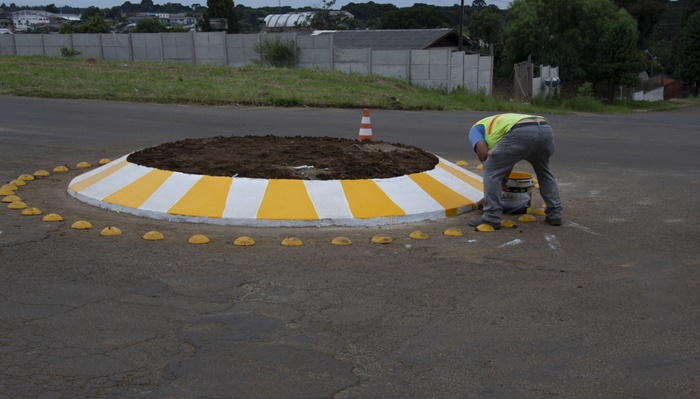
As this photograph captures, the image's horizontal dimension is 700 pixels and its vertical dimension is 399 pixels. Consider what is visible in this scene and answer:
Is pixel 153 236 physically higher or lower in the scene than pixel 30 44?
lower

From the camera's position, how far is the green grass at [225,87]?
2212cm

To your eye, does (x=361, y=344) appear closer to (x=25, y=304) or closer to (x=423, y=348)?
(x=423, y=348)

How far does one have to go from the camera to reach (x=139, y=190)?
7.77m

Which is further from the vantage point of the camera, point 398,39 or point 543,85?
point 398,39

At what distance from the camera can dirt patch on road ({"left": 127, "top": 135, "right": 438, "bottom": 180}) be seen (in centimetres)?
795

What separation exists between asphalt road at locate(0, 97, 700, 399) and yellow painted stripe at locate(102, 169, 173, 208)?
242 mm

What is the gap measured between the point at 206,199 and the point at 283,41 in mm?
34845

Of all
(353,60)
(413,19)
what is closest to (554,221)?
(353,60)

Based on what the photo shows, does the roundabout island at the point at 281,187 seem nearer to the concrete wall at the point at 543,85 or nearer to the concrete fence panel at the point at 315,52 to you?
the concrete wall at the point at 543,85

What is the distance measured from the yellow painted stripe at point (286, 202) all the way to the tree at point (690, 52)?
6352 centimetres

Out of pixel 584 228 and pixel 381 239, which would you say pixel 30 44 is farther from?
pixel 584 228

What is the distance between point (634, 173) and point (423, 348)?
783 centimetres

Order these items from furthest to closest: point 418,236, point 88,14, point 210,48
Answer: point 88,14 < point 210,48 < point 418,236

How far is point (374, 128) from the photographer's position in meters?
16.2
